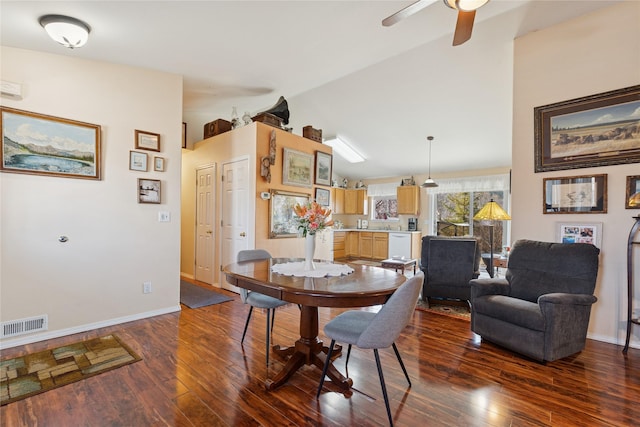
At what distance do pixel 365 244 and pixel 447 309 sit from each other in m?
4.40

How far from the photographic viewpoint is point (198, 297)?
3.91 m

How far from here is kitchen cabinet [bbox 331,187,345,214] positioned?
812cm

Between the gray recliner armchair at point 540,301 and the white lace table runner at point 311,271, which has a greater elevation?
the white lace table runner at point 311,271

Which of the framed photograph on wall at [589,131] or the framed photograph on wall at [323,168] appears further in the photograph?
the framed photograph on wall at [323,168]

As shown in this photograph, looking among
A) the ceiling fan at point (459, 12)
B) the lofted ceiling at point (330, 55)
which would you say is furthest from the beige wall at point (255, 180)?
the ceiling fan at point (459, 12)

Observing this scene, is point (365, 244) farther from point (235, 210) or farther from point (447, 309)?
point (235, 210)

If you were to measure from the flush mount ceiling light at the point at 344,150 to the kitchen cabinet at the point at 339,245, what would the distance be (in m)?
2.00

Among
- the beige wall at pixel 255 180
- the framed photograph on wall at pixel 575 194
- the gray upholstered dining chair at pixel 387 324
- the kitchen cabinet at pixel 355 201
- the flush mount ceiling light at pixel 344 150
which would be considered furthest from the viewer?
the kitchen cabinet at pixel 355 201

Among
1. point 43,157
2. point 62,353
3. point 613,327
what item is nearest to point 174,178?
point 43,157

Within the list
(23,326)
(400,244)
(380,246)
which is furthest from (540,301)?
(380,246)

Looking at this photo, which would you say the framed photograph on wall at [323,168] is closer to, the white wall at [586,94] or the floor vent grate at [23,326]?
the white wall at [586,94]

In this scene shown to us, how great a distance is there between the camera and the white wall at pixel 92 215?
98.3 inches

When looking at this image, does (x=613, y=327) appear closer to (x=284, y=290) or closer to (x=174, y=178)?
(x=284, y=290)

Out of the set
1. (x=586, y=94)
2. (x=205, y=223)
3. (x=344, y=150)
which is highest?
(x=344, y=150)
